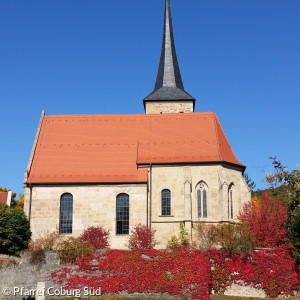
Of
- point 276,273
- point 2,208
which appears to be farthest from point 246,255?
point 2,208

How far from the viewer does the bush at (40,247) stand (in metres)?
24.0

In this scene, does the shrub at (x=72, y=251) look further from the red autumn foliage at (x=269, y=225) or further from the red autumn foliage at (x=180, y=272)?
the red autumn foliage at (x=269, y=225)

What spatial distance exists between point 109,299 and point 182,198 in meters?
9.84

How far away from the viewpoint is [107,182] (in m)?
30.3

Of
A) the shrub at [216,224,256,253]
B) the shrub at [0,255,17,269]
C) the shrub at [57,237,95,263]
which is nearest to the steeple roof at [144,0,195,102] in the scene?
the shrub at [216,224,256,253]

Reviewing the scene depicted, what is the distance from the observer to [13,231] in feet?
85.8

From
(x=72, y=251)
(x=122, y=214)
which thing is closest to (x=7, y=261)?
(x=72, y=251)

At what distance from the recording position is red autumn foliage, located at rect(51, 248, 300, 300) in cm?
2334

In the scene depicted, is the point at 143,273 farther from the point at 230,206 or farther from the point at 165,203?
the point at 230,206

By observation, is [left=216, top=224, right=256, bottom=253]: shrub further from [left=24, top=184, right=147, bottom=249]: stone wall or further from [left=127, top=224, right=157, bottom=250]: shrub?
[left=24, top=184, right=147, bottom=249]: stone wall

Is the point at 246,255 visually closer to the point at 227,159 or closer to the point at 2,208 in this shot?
the point at 227,159

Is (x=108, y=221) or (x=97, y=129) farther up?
(x=97, y=129)

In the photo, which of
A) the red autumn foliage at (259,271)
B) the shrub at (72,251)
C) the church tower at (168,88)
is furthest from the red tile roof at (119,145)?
the red autumn foliage at (259,271)

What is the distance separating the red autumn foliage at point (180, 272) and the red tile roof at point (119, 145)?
7458mm
